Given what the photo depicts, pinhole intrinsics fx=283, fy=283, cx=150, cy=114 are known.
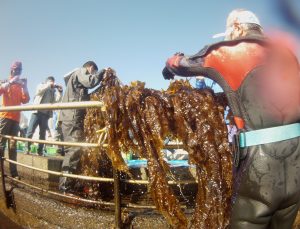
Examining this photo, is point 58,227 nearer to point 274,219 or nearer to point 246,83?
point 274,219

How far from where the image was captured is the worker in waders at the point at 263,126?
1.77 metres

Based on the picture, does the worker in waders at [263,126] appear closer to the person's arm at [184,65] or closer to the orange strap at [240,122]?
the orange strap at [240,122]

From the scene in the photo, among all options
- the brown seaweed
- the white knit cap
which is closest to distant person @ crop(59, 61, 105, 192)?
the brown seaweed

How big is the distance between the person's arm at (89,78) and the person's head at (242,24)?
104 inches

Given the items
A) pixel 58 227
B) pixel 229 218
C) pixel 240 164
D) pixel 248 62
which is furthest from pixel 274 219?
pixel 58 227

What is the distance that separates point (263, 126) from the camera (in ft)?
Answer: 5.93

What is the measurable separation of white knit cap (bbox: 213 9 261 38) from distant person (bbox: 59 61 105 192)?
8.59ft

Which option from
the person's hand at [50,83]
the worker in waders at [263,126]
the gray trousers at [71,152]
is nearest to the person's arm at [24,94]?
the person's hand at [50,83]

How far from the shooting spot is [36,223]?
347 centimetres

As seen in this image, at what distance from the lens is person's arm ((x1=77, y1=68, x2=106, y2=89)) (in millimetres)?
4352

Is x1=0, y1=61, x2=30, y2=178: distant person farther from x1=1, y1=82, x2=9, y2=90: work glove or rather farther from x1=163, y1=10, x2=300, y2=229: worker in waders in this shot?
x1=163, y1=10, x2=300, y2=229: worker in waders

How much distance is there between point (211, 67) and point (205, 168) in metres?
0.75

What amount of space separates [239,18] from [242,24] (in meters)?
0.05

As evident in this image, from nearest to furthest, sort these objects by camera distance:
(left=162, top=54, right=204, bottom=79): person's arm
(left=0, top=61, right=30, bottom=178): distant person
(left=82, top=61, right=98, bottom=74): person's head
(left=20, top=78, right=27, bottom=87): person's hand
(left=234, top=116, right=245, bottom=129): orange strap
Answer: (left=234, top=116, right=245, bottom=129): orange strap, (left=162, top=54, right=204, bottom=79): person's arm, (left=82, top=61, right=98, bottom=74): person's head, (left=0, top=61, right=30, bottom=178): distant person, (left=20, top=78, right=27, bottom=87): person's hand
